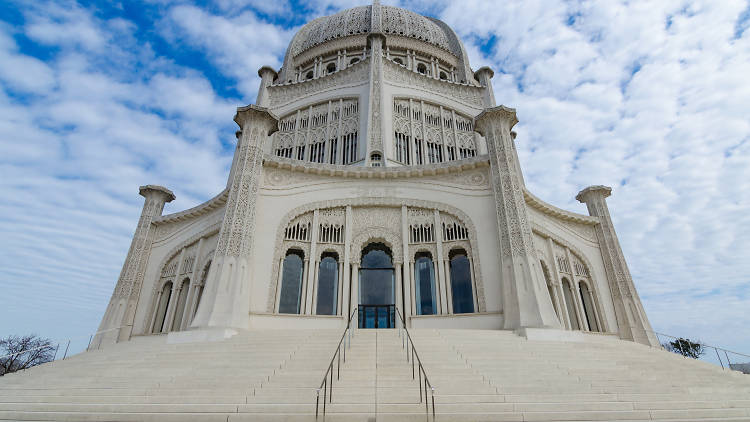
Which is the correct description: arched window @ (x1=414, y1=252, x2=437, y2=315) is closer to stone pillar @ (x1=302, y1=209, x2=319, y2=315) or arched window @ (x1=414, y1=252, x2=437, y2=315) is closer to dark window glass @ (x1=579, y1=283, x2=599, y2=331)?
stone pillar @ (x1=302, y1=209, x2=319, y2=315)

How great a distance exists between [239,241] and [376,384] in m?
8.79

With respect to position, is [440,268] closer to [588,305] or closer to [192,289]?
[588,305]

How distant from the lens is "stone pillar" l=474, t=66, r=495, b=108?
1050 inches

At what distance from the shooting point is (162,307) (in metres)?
17.7

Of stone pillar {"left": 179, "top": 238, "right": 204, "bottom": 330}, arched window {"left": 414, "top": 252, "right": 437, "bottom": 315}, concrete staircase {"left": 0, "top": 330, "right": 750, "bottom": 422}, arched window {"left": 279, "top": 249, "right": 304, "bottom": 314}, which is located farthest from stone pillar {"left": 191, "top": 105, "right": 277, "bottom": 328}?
arched window {"left": 414, "top": 252, "right": 437, "bottom": 315}

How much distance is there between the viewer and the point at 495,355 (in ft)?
28.7

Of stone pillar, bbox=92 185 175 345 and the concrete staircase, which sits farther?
stone pillar, bbox=92 185 175 345

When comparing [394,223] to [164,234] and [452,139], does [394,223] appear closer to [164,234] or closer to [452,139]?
[452,139]

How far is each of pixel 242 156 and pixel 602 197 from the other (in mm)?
18500

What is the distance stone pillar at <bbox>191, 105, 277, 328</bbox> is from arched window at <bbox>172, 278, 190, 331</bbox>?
17.1ft

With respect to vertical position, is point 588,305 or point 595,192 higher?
point 595,192

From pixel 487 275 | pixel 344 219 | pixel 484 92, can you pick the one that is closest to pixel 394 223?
pixel 344 219

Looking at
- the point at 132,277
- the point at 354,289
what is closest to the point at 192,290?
the point at 132,277

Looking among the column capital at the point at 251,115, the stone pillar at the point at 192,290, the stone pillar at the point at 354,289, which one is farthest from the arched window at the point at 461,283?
the stone pillar at the point at 192,290
